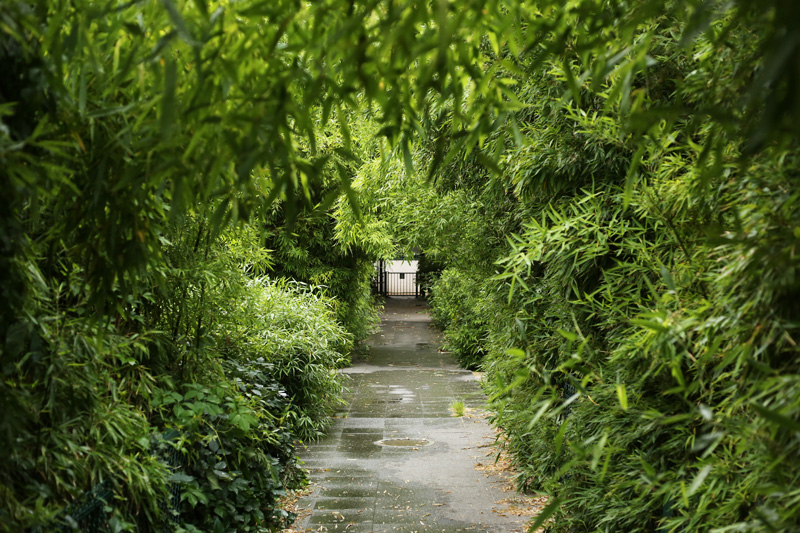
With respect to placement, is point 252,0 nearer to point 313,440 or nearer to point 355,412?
point 313,440

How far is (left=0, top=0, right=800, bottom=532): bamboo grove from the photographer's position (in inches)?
48.3

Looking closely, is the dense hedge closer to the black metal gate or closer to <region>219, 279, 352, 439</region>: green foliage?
<region>219, 279, 352, 439</region>: green foliage

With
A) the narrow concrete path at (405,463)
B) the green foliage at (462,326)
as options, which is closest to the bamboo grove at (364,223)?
the narrow concrete path at (405,463)

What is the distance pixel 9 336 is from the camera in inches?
54.9

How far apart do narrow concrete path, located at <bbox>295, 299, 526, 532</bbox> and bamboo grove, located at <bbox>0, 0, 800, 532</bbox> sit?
615 mm

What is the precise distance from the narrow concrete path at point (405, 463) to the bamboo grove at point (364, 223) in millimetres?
615

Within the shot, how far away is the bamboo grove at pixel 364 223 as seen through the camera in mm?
1226

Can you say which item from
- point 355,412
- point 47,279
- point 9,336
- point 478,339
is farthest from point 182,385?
point 478,339

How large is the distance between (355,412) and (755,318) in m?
5.99

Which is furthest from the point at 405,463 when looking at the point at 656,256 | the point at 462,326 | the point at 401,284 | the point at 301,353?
the point at 401,284

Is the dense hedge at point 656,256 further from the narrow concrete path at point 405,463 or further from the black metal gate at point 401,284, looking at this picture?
the black metal gate at point 401,284

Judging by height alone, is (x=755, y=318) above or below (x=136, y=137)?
below

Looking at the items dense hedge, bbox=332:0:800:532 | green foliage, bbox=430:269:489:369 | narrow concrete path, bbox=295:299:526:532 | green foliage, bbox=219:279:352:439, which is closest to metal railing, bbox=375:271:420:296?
green foliage, bbox=430:269:489:369

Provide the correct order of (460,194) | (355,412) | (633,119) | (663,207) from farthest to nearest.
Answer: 1. (355,412)
2. (460,194)
3. (663,207)
4. (633,119)
